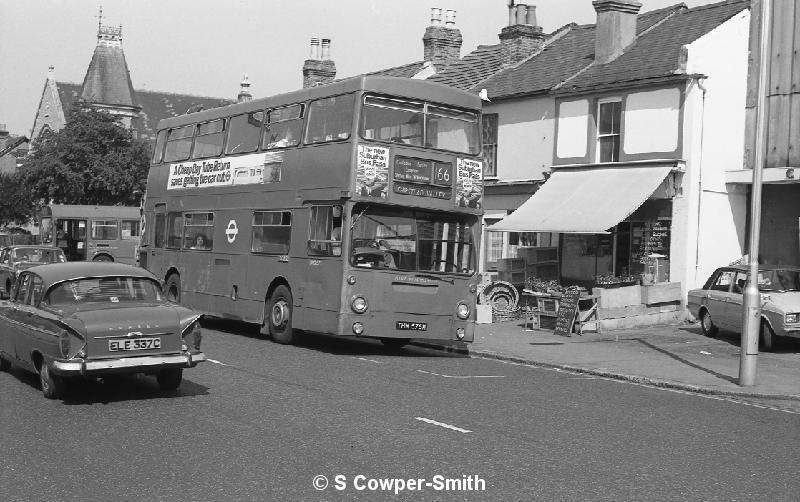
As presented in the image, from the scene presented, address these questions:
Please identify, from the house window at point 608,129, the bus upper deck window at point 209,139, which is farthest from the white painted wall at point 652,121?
the bus upper deck window at point 209,139

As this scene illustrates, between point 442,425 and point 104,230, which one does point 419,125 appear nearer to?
point 442,425

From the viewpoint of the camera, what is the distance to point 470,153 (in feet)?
59.9

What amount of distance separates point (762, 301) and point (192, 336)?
12670 mm

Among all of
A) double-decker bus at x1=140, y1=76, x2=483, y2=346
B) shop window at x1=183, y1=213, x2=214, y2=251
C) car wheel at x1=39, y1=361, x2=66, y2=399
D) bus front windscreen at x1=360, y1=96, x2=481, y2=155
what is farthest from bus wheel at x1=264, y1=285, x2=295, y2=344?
car wheel at x1=39, y1=361, x2=66, y2=399

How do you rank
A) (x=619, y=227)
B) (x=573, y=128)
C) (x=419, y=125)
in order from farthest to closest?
(x=573, y=128)
(x=619, y=227)
(x=419, y=125)

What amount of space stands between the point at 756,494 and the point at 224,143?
1581 centimetres

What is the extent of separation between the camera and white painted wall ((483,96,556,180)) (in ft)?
92.5

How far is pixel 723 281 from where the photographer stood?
71.8 ft

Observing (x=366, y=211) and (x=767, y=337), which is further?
(x=767, y=337)

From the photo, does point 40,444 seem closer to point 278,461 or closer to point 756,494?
point 278,461

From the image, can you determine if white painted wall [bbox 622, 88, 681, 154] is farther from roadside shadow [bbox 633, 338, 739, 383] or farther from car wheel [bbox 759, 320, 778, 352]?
car wheel [bbox 759, 320, 778, 352]

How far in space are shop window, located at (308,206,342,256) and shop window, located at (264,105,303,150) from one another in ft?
5.69

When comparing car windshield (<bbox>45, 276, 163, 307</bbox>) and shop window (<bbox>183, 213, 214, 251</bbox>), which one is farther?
shop window (<bbox>183, 213, 214, 251</bbox>)

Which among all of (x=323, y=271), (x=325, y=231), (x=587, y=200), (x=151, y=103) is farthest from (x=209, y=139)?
(x=151, y=103)
